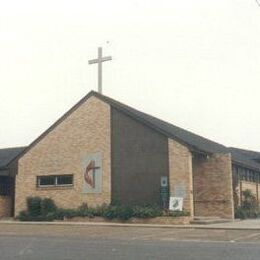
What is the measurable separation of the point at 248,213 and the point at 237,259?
25.4 meters

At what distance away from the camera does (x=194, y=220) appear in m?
32.4

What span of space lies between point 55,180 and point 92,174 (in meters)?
3.12

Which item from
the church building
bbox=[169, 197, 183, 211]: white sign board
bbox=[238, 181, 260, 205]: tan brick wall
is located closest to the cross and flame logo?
the church building

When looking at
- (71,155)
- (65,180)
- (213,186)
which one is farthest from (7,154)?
(213,186)

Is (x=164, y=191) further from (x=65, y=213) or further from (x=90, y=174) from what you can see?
(x=65, y=213)

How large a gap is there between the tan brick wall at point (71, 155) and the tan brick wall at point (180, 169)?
4.24 metres

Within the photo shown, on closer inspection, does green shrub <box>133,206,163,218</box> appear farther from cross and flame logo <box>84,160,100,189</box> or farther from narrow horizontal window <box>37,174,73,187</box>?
narrow horizontal window <box>37,174,73,187</box>

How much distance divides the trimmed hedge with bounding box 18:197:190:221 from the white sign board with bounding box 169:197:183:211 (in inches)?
19.8

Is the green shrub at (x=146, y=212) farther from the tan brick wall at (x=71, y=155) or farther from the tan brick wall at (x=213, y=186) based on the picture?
the tan brick wall at (x=213, y=186)

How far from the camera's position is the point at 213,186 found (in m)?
36.9

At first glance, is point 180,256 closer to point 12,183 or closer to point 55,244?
point 55,244

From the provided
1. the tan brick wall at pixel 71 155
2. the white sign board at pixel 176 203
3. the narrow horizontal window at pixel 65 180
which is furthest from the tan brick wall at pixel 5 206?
the white sign board at pixel 176 203

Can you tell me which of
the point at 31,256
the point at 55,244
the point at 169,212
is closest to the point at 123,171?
the point at 169,212

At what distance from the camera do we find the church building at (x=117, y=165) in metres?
34.0
